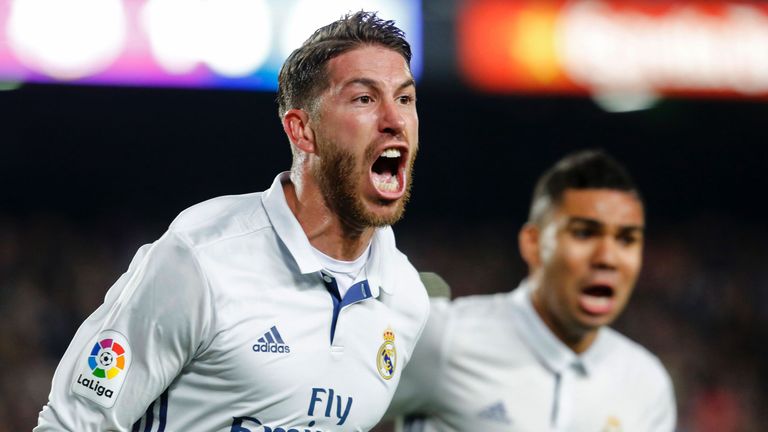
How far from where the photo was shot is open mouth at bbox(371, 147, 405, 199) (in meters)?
2.40

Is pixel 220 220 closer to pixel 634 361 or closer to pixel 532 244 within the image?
pixel 532 244

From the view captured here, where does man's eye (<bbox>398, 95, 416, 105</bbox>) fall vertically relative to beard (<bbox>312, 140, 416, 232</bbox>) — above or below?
above

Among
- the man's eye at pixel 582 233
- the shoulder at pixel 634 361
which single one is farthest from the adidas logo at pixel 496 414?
the man's eye at pixel 582 233

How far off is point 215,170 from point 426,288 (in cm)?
705

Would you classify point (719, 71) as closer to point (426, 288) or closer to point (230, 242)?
point (426, 288)

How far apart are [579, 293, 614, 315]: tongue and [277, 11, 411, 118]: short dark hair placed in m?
1.44

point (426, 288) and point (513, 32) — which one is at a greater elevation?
point (513, 32)

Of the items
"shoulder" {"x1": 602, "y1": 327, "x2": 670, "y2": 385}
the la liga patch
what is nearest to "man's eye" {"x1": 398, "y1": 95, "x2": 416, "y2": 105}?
the la liga patch

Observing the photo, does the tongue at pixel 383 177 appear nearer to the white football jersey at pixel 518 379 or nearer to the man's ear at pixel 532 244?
the white football jersey at pixel 518 379

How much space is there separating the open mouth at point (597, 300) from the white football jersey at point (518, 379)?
0.56 feet

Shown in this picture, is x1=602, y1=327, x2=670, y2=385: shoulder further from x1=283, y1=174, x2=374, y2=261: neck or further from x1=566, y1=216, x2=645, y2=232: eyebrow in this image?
x1=283, y1=174, x2=374, y2=261: neck

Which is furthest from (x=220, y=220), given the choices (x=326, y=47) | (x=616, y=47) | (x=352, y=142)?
(x=616, y=47)

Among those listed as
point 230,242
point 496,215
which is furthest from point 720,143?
point 230,242

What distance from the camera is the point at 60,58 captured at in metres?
6.59
